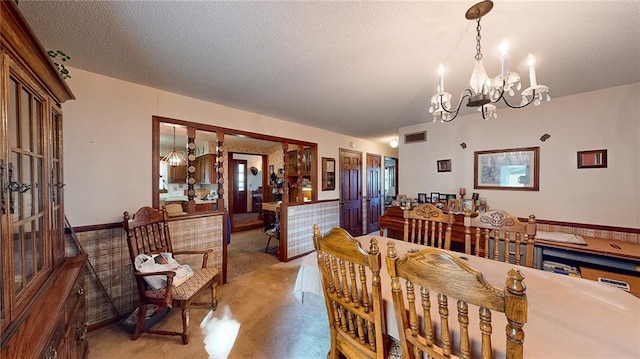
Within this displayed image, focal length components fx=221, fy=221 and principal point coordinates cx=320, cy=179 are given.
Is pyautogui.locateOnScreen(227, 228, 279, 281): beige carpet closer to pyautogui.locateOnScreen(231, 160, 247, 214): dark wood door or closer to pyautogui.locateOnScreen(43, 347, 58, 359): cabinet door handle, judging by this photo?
pyautogui.locateOnScreen(231, 160, 247, 214): dark wood door

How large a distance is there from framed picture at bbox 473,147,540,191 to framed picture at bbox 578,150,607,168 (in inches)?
14.4

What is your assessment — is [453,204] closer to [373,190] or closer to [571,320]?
[373,190]


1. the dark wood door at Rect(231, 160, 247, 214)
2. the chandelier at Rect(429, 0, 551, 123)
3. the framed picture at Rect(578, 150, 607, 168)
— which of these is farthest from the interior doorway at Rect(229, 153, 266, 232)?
the framed picture at Rect(578, 150, 607, 168)

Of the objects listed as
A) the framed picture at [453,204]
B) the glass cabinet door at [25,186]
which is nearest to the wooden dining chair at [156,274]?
the glass cabinet door at [25,186]

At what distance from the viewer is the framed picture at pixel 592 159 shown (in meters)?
2.52

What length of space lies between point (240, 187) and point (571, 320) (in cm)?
749

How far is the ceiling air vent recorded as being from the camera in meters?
4.02

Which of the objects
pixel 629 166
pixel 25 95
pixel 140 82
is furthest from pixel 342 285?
pixel 629 166

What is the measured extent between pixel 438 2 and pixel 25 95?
211cm

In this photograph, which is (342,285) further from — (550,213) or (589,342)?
(550,213)

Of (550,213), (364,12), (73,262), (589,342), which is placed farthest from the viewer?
(550,213)

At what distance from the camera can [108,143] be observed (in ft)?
7.23

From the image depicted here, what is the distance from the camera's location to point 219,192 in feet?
9.93

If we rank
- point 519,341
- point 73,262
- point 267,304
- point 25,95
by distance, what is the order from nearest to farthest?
1. point 519,341
2. point 25,95
3. point 73,262
4. point 267,304
